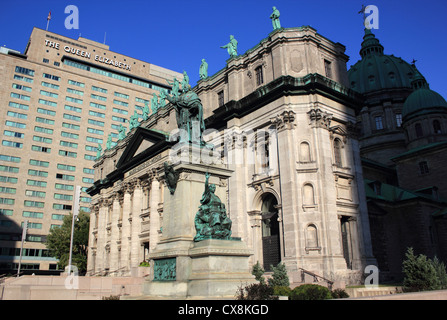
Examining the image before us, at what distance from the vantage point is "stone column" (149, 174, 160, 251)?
43.9 m

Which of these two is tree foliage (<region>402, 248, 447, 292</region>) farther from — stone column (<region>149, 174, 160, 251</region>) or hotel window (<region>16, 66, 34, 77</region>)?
hotel window (<region>16, 66, 34, 77</region>)

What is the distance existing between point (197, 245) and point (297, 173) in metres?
18.8

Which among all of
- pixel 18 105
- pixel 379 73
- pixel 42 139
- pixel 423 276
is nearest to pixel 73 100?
pixel 18 105

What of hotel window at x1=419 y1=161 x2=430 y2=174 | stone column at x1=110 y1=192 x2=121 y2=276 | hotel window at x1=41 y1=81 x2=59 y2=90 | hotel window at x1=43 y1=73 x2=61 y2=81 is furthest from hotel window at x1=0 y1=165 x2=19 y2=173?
hotel window at x1=419 y1=161 x2=430 y2=174

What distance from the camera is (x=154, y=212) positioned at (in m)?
44.9

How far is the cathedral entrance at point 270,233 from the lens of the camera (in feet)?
107

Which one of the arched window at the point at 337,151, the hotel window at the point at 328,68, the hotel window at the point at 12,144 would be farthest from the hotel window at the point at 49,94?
the arched window at the point at 337,151

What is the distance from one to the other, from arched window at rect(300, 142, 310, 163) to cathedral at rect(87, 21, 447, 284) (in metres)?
0.09

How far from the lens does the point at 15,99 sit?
8825 centimetres

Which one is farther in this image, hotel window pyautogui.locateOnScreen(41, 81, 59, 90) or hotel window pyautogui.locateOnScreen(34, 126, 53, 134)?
hotel window pyautogui.locateOnScreen(41, 81, 59, 90)

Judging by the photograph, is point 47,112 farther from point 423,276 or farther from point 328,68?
point 423,276
